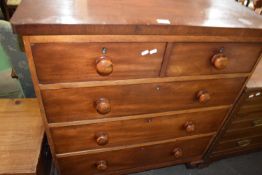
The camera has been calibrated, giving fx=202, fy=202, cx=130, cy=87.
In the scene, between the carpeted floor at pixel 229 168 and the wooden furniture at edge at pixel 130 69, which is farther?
the carpeted floor at pixel 229 168

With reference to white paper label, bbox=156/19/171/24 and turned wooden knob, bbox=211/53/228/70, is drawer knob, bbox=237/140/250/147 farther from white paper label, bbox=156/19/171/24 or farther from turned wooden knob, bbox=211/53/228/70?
white paper label, bbox=156/19/171/24

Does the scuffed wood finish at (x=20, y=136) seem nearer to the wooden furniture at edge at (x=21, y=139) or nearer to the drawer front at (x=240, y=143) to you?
the wooden furniture at edge at (x=21, y=139)

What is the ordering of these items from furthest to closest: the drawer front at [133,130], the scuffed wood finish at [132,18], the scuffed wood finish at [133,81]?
1. the drawer front at [133,130]
2. the scuffed wood finish at [133,81]
3. the scuffed wood finish at [132,18]

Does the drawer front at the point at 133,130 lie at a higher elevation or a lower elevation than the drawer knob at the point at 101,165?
higher

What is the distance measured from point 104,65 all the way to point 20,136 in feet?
2.12

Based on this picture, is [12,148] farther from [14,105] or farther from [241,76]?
[241,76]

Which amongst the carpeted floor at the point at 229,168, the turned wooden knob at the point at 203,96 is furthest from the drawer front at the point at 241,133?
the turned wooden knob at the point at 203,96

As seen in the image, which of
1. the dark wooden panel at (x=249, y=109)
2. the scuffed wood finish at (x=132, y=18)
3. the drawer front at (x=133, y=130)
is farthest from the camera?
the dark wooden panel at (x=249, y=109)

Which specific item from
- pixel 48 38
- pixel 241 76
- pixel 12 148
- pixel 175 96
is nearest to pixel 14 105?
pixel 12 148

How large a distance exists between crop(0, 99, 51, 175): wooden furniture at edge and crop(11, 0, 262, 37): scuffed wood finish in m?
0.62

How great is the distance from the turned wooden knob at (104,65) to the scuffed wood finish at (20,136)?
57 centimetres

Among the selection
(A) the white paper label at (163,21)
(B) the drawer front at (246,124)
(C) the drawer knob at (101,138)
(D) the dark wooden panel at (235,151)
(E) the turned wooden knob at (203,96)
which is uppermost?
(A) the white paper label at (163,21)

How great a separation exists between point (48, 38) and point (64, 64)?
0.32 ft

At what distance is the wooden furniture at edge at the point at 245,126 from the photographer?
1.04 meters
